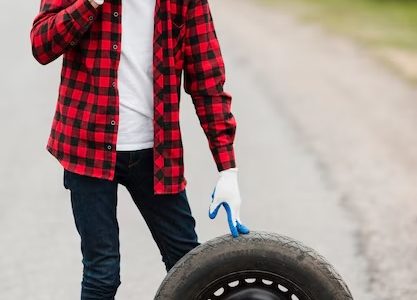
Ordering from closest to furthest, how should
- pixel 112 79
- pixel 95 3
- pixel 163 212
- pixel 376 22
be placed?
pixel 95 3 → pixel 112 79 → pixel 163 212 → pixel 376 22

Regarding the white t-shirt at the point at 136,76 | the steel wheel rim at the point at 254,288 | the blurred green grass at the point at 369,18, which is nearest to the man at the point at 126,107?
the white t-shirt at the point at 136,76

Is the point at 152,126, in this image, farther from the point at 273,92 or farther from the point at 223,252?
the point at 273,92

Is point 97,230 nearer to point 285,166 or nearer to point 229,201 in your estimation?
point 229,201

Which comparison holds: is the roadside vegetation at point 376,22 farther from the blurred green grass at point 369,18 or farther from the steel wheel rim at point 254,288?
the steel wheel rim at point 254,288

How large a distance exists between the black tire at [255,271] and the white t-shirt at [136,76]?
0.41 m

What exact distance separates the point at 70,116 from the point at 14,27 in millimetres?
9880

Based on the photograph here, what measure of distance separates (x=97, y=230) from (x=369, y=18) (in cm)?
1180

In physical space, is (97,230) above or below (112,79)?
below

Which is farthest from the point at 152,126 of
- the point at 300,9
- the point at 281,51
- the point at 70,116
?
the point at 300,9

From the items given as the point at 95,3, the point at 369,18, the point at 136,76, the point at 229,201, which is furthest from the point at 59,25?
the point at 369,18

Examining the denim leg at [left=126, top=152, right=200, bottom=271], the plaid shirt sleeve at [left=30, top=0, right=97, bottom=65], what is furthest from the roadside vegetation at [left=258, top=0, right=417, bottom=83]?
the plaid shirt sleeve at [left=30, top=0, right=97, bottom=65]

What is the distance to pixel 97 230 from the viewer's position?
3.22 m

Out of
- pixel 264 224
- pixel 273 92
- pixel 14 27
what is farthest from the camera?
pixel 14 27

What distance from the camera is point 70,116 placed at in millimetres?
3162
